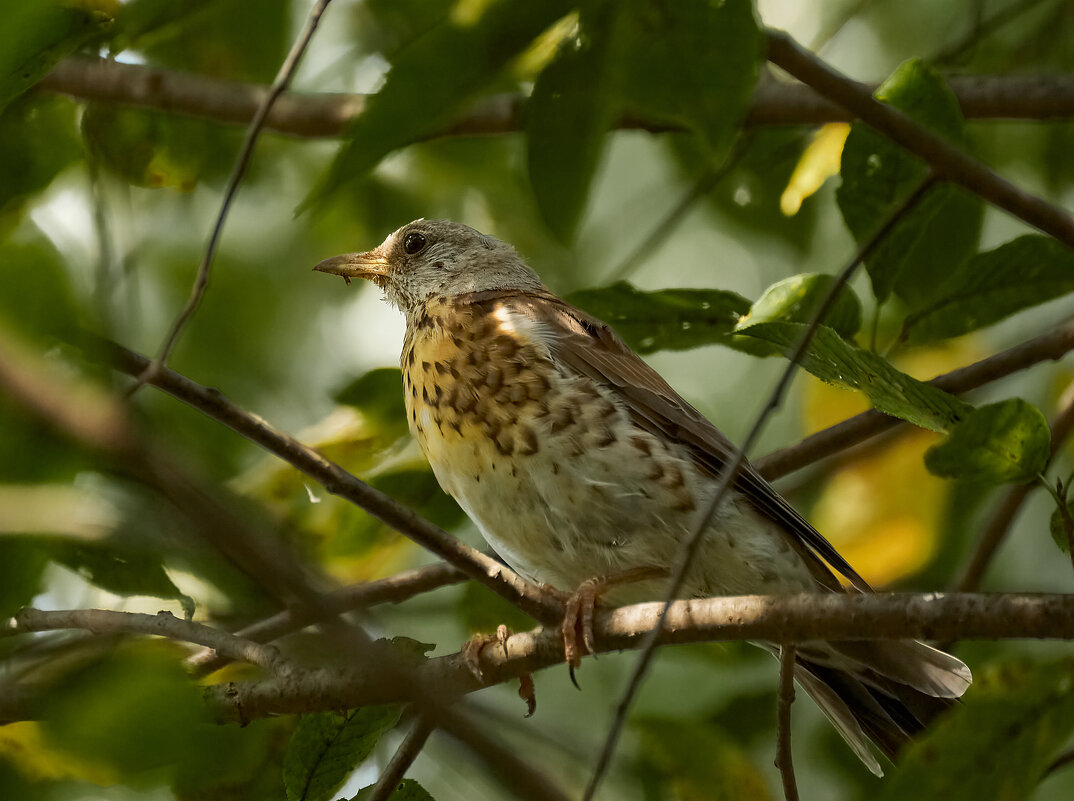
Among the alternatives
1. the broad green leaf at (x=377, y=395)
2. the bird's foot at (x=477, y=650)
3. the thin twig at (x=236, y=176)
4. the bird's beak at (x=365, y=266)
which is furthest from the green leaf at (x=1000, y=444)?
the bird's beak at (x=365, y=266)

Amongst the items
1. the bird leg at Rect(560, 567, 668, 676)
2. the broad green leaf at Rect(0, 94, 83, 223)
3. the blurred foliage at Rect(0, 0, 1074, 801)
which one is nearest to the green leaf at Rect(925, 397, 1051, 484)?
the blurred foliage at Rect(0, 0, 1074, 801)

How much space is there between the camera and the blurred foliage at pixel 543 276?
165 centimetres

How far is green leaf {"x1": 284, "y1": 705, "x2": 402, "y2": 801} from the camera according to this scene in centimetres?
276

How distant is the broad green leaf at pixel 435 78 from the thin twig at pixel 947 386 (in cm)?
180

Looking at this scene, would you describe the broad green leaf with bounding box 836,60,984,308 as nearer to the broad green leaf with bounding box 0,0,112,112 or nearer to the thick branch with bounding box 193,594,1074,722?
the thick branch with bounding box 193,594,1074,722

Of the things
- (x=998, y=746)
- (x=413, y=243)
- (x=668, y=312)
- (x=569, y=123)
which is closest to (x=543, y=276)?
(x=413, y=243)

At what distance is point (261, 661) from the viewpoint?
8.98 ft

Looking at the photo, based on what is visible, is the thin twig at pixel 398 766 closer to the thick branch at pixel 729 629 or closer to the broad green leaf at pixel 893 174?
the thick branch at pixel 729 629

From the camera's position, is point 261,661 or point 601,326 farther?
point 601,326

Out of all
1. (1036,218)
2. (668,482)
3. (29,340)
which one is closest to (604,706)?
(668,482)

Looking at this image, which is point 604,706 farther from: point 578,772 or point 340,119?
point 340,119

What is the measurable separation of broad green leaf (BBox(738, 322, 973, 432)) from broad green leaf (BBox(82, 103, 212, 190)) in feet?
7.48

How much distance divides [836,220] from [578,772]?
3.96m

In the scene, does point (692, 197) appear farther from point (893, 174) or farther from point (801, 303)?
point (801, 303)
